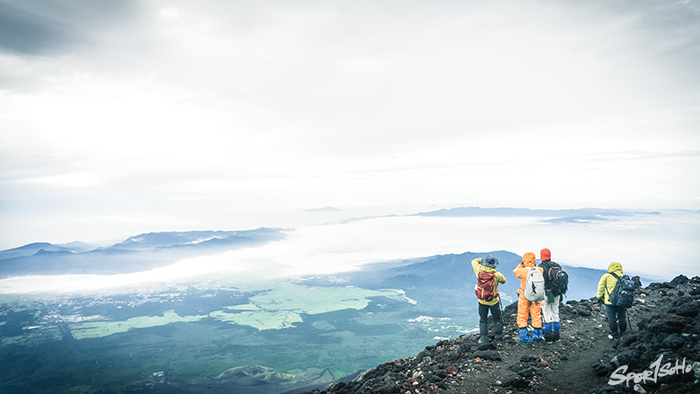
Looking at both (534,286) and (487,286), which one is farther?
(487,286)

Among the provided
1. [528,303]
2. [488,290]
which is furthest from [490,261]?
[528,303]

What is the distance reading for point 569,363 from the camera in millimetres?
11242

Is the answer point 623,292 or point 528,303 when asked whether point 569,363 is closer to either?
point 528,303

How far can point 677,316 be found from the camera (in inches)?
405

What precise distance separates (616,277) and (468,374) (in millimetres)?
7295

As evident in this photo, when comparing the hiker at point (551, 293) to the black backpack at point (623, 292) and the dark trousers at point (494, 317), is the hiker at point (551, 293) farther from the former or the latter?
the black backpack at point (623, 292)

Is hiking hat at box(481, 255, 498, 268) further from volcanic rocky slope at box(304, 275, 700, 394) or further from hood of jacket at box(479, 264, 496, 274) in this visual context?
volcanic rocky slope at box(304, 275, 700, 394)

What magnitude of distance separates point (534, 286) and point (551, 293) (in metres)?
0.96

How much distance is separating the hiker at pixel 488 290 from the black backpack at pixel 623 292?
169 inches

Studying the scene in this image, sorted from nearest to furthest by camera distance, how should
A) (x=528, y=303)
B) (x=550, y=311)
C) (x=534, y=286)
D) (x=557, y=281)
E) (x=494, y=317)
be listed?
(x=534, y=286) → (x=557, y=281) → (x=528, y=303) → (x=550, y=311) → (x=494, y=317)

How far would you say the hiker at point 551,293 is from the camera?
12453mm

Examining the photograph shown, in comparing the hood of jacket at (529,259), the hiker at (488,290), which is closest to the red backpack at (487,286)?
the hiker at (488,290)

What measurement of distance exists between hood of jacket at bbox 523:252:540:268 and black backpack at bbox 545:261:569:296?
77cm

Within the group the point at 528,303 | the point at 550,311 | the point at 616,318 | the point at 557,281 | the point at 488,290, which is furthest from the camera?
the point at 616,318
